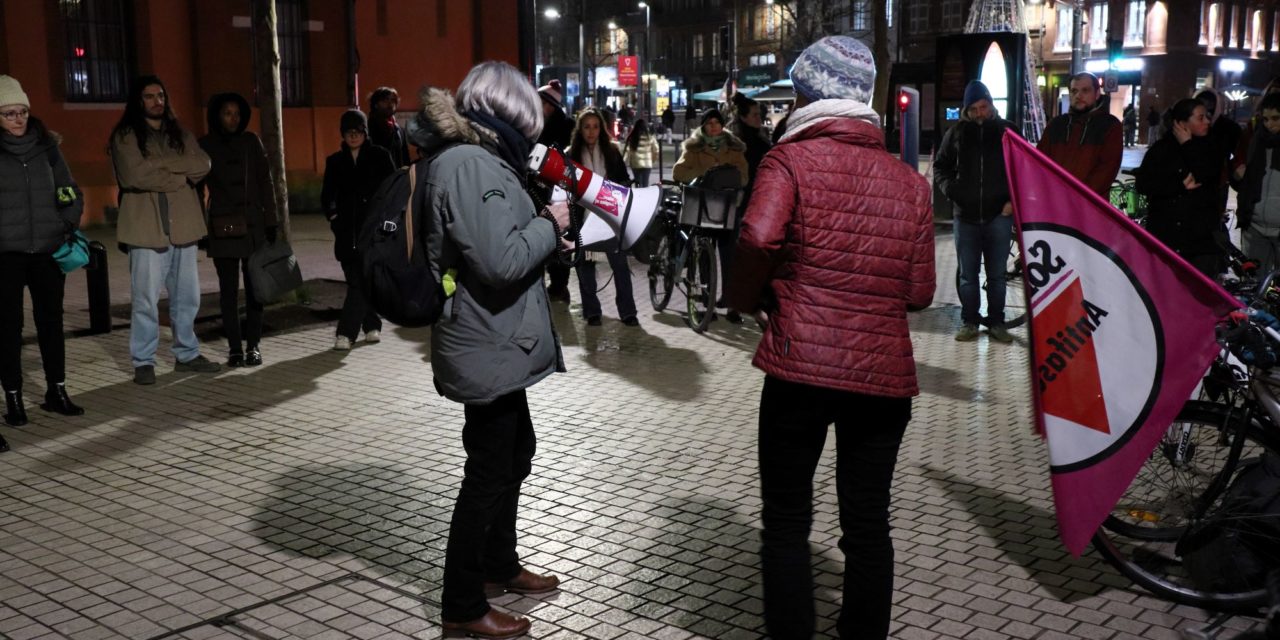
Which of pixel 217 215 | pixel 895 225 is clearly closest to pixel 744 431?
pixel 895 225

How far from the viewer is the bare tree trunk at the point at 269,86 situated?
11.0 m

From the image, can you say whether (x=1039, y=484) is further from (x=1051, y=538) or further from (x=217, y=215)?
Result: (x=217, y=215)

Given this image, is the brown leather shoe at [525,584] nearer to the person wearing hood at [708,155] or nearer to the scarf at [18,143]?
the scarf at [18,143]

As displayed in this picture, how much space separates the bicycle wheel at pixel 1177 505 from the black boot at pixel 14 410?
5.89 meters

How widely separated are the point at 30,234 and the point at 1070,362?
5721 millimetres

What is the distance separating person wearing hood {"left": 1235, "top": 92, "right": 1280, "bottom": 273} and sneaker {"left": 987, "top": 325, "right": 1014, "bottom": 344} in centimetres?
223

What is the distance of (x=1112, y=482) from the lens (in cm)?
419

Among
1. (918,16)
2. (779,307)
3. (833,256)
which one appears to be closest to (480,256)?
(779,307)

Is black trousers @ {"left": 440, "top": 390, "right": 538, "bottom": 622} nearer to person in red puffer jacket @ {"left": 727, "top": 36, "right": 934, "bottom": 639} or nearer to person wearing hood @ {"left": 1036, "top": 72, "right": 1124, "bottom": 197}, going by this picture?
person in red puffer jacket @ {"left": 727, "top": 36, "right": 934, "bottom": 639}

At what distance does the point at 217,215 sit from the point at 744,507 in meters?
4.73

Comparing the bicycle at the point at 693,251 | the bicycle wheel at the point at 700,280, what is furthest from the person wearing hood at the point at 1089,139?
the bicycle wheel at the point at 700,280

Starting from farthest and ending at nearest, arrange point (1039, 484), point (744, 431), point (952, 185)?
1. point (952, 185)
2. point (744, 431)
3. point (1039, 484)

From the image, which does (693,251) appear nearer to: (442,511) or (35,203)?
(35,203)

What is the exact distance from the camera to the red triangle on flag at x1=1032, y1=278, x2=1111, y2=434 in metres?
4.17
